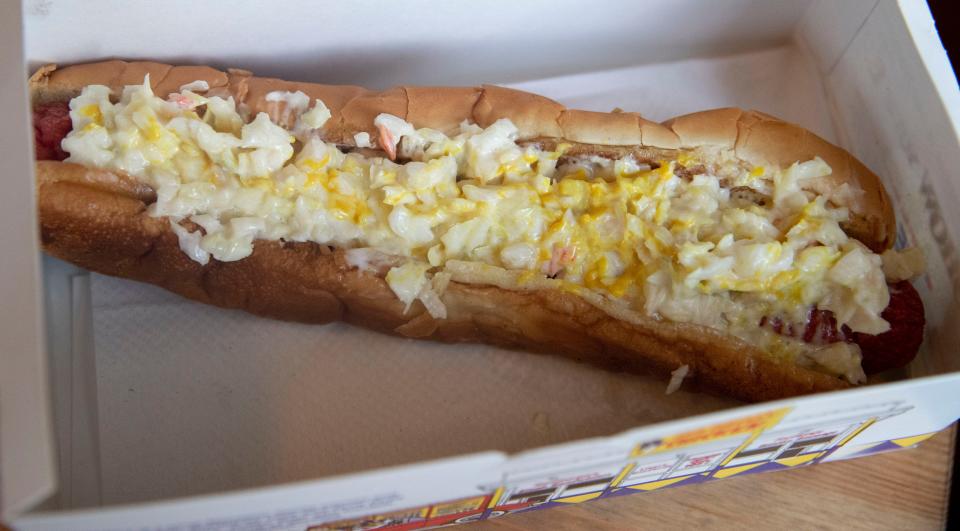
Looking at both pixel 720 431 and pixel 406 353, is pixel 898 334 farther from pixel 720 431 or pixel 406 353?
pixel 406 353

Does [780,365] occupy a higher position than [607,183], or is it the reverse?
[607,183]

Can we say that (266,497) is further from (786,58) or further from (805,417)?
(786,58)

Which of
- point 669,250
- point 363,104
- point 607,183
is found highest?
point 363,104

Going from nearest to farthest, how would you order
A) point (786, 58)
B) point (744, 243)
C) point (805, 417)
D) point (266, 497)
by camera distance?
point (266, 497)
point (805, 417)
point (744, 243)
point (786, 58)

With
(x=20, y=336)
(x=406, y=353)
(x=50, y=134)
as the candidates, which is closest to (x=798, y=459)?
(x=406, y=353)

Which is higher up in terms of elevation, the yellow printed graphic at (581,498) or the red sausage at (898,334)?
the red sausage at (898,334)

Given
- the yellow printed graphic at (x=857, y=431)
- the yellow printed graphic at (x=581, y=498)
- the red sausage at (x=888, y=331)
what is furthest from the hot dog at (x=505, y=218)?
the yellow printed graphic at (x=581, y=498)

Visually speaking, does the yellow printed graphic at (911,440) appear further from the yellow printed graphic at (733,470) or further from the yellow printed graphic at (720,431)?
the yellow printed graphic at (720,431)

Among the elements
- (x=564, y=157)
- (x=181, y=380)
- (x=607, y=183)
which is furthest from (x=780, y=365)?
(x=181, y=380)
